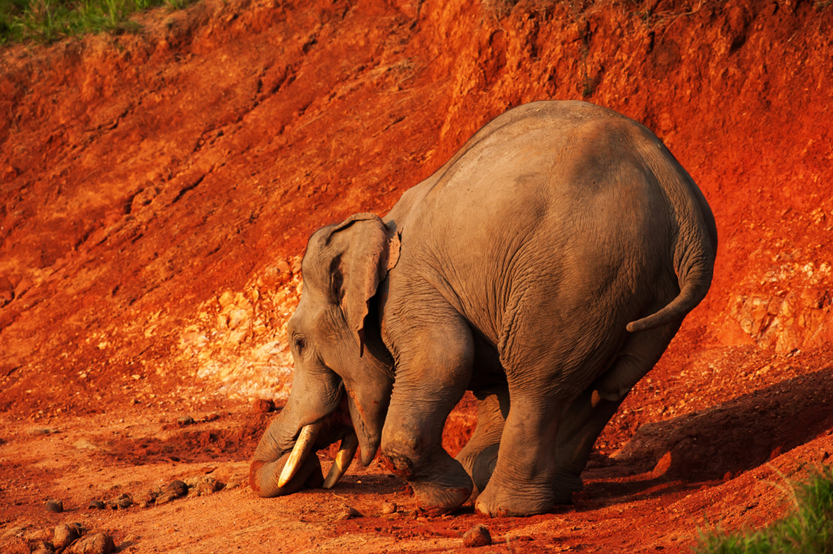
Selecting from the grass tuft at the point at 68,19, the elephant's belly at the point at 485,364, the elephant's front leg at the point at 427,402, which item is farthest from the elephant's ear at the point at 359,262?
the grass tuft at the point at 68,19

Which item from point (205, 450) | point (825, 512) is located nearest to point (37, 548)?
point (205, 450)

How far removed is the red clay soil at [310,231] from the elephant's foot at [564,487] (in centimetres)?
7

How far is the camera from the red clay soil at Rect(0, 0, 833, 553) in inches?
195

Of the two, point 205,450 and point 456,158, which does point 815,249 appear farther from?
point 205,450

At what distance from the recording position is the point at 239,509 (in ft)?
16.2

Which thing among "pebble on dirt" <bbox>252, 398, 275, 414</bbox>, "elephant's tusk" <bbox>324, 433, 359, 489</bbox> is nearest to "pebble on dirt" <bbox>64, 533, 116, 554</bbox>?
"elephant's tusk" <bbox>324, 433, 359, 489</bbox>

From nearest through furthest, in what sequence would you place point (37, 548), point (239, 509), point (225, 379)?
point (37, 548), point (239, 509), point (225, 379)

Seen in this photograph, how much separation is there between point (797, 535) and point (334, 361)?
2929 mm

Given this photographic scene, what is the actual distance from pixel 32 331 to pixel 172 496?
262 inches

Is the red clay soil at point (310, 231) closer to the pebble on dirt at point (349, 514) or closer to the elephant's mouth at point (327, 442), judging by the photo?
the pebble on dirt at point (349, 514)

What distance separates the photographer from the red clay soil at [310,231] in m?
4.95

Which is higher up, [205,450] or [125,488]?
[125,488]

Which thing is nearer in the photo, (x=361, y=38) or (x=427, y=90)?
(x=427, y=90)

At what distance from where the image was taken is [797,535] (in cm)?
271
